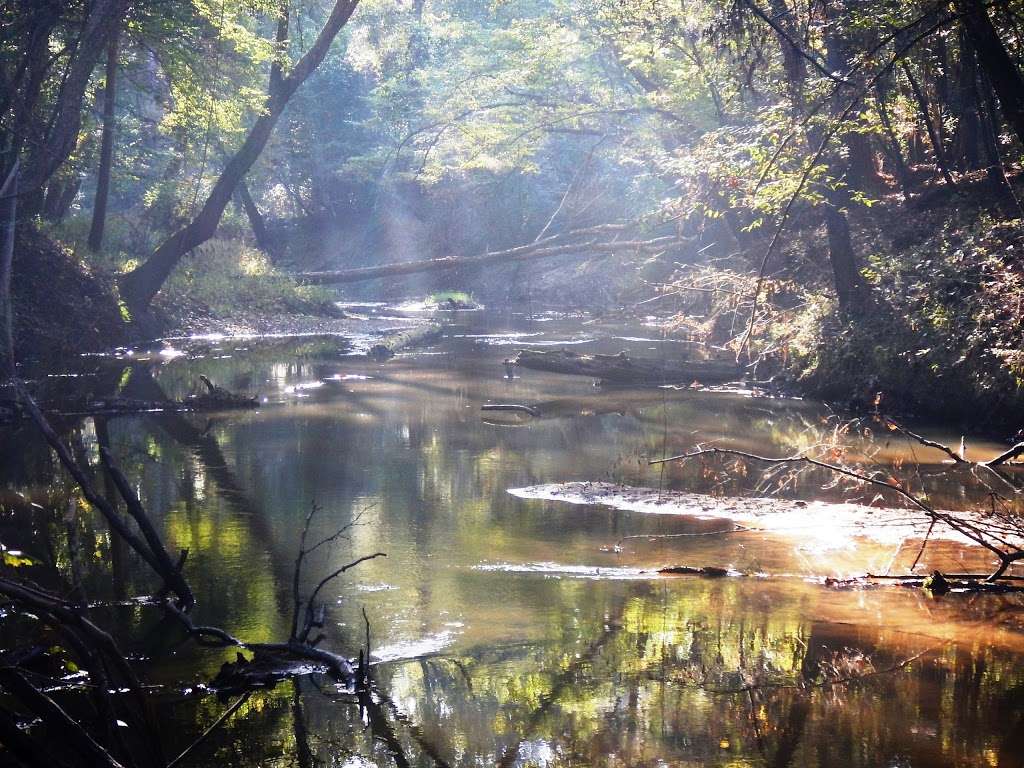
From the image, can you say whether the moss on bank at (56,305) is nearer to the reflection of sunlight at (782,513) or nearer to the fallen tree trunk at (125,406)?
the fallen tree trunk at (125,406)

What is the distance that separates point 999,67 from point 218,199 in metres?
19.4

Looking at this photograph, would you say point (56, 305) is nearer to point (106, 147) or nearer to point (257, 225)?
point (106, 147)

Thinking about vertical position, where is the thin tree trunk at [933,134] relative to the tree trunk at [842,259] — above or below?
above

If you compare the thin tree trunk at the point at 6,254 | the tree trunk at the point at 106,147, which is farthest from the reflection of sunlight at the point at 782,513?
the tree trunk at the point at 106,147

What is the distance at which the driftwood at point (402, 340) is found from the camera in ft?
76.9

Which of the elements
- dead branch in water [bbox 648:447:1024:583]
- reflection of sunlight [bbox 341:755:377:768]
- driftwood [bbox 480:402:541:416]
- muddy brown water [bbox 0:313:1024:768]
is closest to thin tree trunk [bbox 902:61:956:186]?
muddy brown water [bbox 0:313:1024:768]

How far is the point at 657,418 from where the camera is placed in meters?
15.5

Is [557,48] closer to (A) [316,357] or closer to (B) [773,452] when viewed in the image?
(A) [316,357]

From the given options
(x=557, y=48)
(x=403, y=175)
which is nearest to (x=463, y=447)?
(x=557, y=48)

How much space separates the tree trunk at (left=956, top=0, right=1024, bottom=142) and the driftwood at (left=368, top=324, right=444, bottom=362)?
15.7 meters

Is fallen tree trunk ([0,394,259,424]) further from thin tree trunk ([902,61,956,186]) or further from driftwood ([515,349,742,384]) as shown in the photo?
thin tree trunk ([902,61,956,186])

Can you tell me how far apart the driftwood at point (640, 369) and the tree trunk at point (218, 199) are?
950 centimetres

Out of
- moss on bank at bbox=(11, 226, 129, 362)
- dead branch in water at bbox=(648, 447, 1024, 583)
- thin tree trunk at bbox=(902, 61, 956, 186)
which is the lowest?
dead branch in water at bbox=(648, 447, 1024, 583)

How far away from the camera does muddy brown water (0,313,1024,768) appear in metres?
5.44
